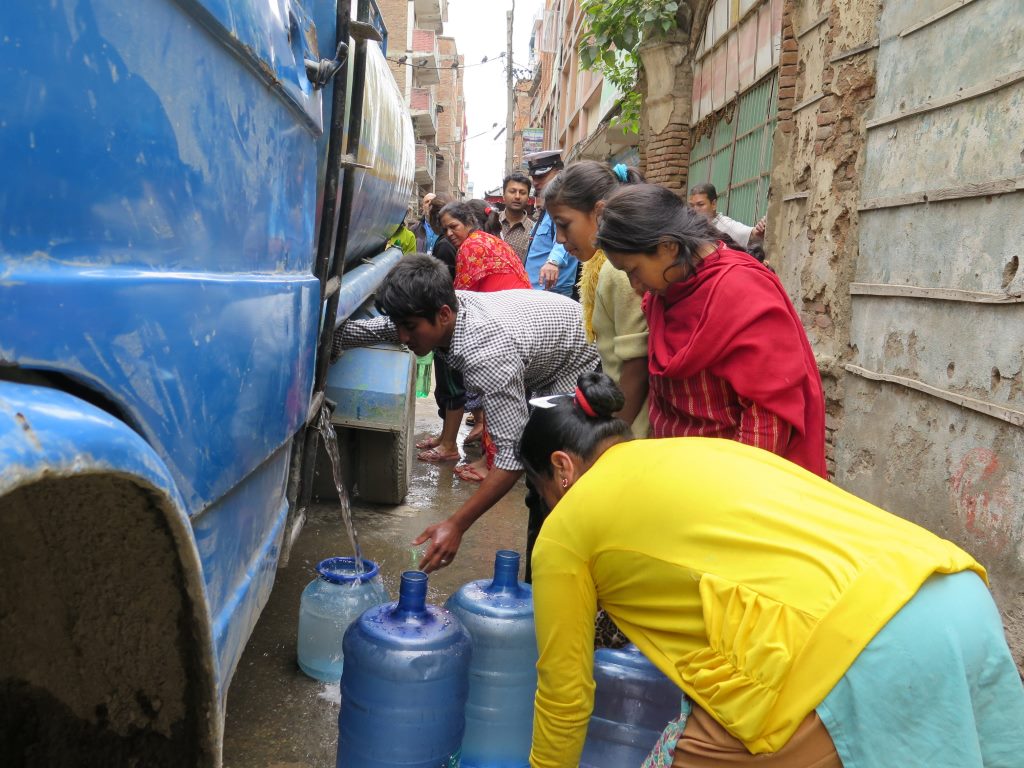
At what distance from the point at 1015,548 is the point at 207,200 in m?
2.80

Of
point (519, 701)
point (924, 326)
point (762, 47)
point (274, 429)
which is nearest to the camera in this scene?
point (274, 429)

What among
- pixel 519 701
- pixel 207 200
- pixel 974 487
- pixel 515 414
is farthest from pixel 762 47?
pixel 207 200

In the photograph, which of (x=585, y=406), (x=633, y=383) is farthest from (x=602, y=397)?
(x=633, y=383)

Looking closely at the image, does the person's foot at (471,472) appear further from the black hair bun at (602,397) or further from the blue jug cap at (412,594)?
the black hair bun at (602,397)

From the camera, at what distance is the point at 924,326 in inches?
146

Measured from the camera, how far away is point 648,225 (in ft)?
7.14

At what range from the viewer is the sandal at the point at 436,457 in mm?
5781

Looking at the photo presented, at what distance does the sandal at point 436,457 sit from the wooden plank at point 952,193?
288cm

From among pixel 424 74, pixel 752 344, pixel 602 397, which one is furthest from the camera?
pixel 424 74

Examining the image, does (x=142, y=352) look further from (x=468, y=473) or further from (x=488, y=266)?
(x=468, y=473)

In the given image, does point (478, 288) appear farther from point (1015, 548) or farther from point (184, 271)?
point (184, 271)

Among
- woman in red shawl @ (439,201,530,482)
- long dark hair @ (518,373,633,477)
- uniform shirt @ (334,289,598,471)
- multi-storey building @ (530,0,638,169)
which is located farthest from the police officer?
multi-storey building @ (530,0,638,169)

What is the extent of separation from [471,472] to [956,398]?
2.80 m

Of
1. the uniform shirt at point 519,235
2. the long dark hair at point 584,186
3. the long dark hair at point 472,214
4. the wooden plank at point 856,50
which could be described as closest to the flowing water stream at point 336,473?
the long dark hair at point 584,186
